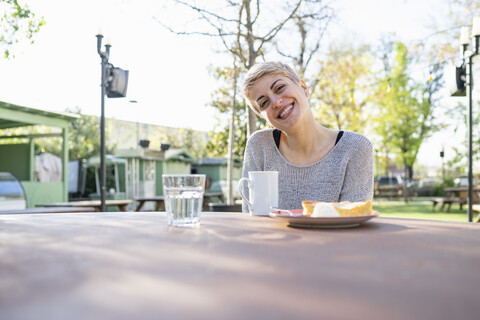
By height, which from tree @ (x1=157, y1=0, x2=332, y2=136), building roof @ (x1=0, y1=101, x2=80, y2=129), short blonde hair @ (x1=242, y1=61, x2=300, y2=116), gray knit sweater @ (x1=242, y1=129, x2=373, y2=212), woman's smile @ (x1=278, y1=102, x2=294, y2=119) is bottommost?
gray knit sweater @ (x1=242, y1=129, x2=373, y2=212)

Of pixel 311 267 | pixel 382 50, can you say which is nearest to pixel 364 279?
pixel 311 267

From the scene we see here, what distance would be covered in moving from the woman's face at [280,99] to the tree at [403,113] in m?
18.1

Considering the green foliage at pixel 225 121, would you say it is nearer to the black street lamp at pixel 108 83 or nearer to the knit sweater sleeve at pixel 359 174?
the black street lamp at pixel 108 83

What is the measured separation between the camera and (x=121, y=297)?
1.52ft

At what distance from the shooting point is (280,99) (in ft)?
6.58

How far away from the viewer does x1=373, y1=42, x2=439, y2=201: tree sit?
20.1m

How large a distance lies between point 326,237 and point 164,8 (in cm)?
609

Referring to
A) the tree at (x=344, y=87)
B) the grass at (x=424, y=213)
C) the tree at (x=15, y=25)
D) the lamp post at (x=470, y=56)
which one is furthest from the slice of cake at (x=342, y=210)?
the tree at (x=344, y=87)

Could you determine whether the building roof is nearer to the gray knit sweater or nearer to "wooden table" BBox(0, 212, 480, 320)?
the gray knit sweater

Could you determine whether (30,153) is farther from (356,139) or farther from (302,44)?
(356,139)

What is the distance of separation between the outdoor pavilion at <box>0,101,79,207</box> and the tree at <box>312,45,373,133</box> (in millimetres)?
8555

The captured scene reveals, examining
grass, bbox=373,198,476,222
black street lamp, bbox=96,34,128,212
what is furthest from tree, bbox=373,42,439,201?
black street lamp, bbox=96,34,128,212

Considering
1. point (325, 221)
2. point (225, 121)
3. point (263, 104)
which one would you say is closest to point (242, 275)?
point (325, 221)

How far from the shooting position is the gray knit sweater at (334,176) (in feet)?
6.31
